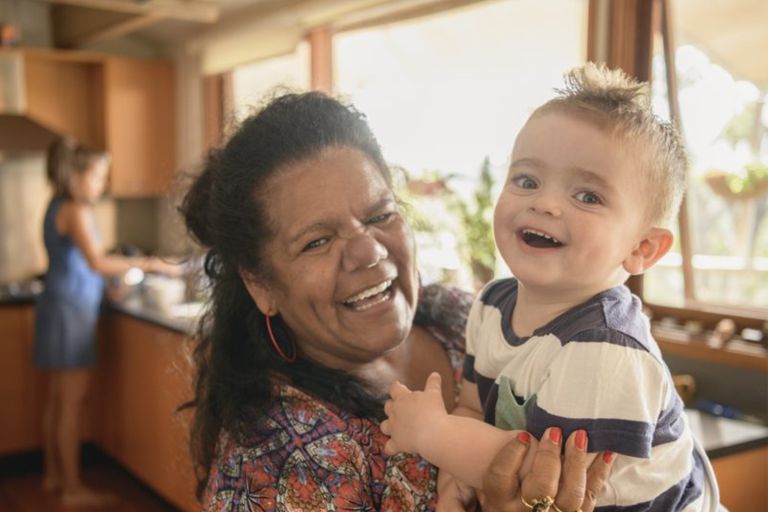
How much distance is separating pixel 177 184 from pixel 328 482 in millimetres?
709

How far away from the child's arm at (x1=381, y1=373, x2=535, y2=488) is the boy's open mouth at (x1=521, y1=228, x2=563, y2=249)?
0.81 ft

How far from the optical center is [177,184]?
1526 mm

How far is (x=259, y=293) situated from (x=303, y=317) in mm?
91

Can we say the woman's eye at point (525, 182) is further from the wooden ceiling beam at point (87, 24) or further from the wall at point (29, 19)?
the wall at point (29, 19)

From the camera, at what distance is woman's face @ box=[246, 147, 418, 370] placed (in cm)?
120

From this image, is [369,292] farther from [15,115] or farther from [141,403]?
[15,115]

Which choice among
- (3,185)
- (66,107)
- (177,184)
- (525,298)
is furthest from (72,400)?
(525,298)

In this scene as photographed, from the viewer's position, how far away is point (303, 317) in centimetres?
125

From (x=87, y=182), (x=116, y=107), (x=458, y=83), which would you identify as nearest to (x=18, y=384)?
(x=87, y=182)

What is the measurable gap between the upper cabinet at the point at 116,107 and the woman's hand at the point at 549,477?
4.34m

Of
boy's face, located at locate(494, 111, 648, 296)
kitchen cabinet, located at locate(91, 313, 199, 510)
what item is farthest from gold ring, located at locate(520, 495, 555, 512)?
kitchen cabinet, located at locate(91, 313, 199, 510)

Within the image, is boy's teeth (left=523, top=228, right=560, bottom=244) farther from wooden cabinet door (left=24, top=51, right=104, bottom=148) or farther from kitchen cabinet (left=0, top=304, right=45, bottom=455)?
wooden cabinet door (left=24, top=51, right=104, bottom=148)

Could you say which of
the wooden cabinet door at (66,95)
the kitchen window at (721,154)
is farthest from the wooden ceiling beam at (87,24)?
the kitchen window at (721,154)

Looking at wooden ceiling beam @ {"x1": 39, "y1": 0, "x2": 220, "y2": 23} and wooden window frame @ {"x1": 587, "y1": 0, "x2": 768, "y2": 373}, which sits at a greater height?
wooden ceiling beam @ {"x1": 39, "y1": 0, "x2": 220, "y2": 23}
